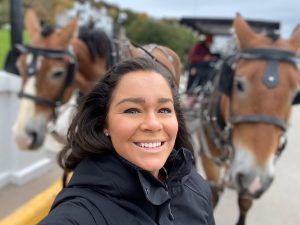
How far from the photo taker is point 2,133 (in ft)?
13.0

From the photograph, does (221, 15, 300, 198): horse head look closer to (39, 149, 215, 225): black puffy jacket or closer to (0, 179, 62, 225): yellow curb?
(39, 149, 215, 225): black puffy jacket

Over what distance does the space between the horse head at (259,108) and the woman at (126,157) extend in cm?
115

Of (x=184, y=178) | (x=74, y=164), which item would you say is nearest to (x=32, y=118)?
(x=74, y=164)

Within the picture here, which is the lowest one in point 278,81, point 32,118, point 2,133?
point 2,133

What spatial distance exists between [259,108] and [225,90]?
34 cm

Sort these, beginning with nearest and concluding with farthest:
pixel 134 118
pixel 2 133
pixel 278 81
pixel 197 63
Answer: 1. pixel 134 118
2. pixel 278 81
3. pixel 2 133
4. pixel 197 63

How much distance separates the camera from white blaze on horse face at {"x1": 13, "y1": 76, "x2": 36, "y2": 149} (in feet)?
9.65

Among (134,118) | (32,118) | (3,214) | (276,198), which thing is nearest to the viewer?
(134,118)

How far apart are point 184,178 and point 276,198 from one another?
3.57m

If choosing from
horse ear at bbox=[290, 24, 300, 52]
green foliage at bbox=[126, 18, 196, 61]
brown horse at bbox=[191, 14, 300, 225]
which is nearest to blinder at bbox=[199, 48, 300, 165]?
brown horse at bbox=[191, 14, 300, 225]

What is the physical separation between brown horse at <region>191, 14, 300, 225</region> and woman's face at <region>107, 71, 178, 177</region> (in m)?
1.35

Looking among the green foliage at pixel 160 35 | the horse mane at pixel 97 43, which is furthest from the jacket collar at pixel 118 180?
the green foliage at pixel 160 35

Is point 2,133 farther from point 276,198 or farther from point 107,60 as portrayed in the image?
point 276,198

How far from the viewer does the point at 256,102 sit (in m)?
2.43
